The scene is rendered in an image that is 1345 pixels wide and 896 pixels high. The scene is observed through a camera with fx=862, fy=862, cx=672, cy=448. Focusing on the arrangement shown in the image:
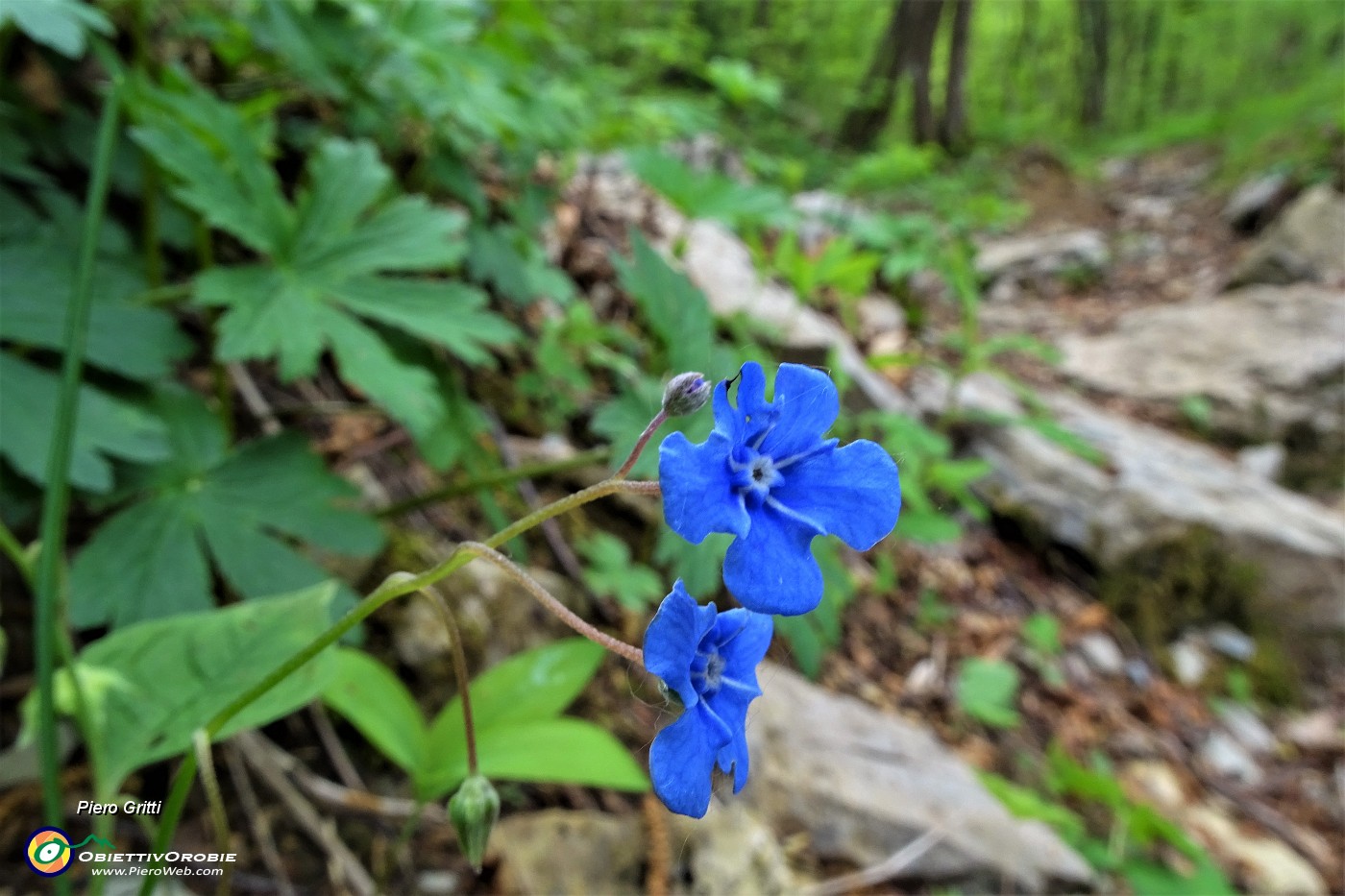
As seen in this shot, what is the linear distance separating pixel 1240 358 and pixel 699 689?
820 cm

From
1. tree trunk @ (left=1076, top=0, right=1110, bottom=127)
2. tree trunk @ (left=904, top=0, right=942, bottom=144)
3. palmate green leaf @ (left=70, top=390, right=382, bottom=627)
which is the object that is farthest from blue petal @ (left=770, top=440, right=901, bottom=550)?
tree trunk @ (left=1076, top=0, right=1110, bottom=127)

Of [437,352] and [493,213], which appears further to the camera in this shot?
[493,213]

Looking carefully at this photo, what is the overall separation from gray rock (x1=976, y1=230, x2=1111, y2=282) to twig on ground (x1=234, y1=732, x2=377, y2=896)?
10.4 metres

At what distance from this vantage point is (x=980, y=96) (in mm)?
21656

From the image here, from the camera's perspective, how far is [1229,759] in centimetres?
433

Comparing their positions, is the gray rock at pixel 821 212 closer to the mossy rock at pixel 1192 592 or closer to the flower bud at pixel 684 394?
the mossy rock at pixel 1192 592

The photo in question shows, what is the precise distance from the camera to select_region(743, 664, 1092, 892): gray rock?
2510mm

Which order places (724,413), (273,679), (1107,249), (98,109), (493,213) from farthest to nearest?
(1107,249) → (493,213) → (98,109) → (273,679) → (724,413)

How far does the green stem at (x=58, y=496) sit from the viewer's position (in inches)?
49.3

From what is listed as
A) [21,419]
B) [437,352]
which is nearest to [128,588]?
[21,419]

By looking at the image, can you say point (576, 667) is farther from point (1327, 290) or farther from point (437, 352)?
point (1327, 290)

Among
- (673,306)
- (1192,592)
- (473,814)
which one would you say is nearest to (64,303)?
(673,306)

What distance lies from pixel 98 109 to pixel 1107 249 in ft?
39.7

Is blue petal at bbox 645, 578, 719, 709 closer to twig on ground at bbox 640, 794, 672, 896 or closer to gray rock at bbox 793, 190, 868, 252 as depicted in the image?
twig on ground at bbox 640, 794, 672, 896
